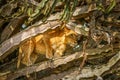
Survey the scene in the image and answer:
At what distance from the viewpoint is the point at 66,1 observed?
4.45 feet

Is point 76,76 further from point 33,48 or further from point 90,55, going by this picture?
point 33,48

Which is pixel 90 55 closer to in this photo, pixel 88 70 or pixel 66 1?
pixel 88 70

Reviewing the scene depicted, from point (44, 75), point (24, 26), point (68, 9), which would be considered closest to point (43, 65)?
point (44, 75)

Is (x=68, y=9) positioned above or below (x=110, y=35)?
above

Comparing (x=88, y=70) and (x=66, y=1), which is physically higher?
(x=66, y=1)

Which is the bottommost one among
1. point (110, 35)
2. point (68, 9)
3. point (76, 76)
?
point (76, 76)

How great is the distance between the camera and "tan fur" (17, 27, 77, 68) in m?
1.48

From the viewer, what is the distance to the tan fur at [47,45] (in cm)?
148

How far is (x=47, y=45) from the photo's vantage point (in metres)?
A: 1.51

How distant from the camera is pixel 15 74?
1.53 metres

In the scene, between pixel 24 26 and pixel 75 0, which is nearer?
pixel 75 0

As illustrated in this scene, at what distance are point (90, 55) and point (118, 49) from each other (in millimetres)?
116

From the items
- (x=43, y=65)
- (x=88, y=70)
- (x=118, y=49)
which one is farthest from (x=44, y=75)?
(x=118, y=49)

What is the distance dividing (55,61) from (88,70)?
141 millimetres
